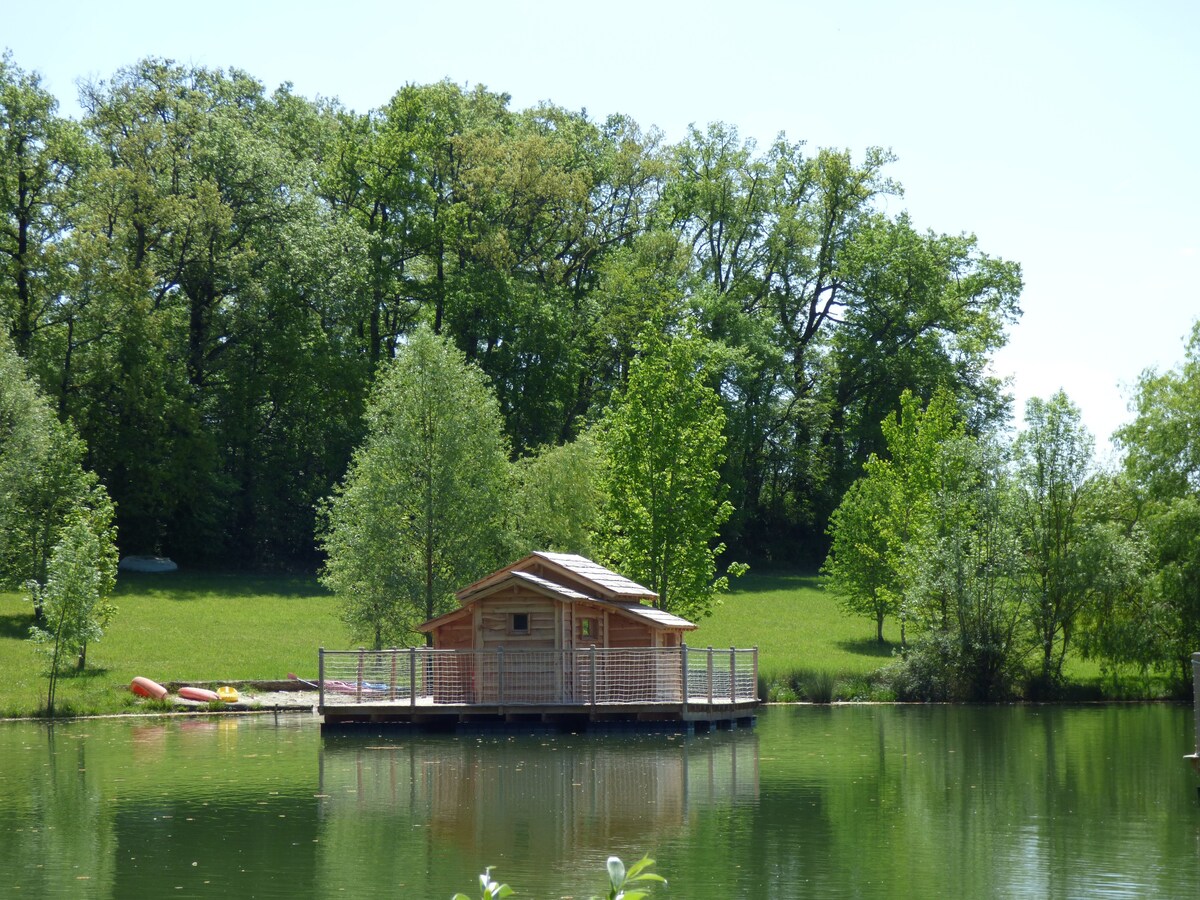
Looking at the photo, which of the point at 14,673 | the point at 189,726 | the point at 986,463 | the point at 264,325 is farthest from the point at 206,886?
the point at 264,325

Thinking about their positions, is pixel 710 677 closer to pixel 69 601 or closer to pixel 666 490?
pixel 666 490

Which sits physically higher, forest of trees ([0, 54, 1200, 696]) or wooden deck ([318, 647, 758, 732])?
forest of trees ([0, 54, 1200, 696])

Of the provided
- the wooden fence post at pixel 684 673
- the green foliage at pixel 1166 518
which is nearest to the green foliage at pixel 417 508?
the wooden fence post at pixel 684 673

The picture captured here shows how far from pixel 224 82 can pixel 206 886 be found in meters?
61.6

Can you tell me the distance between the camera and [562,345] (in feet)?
223

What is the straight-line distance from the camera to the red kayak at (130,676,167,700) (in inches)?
1594

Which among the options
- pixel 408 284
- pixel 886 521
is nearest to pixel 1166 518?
pixel 886 521

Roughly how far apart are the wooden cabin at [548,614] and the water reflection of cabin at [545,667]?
3 centimetres

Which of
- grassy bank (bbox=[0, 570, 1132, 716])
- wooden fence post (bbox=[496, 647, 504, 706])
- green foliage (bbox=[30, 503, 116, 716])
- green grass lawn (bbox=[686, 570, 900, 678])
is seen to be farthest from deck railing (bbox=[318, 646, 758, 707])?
green grass lawn (bbox=[686, 570, 900, 678])

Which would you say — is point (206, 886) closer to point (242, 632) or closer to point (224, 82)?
point (242, 632)

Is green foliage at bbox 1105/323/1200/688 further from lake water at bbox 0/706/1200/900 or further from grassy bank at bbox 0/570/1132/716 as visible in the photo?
lake water at bbox 0/706/1200/900

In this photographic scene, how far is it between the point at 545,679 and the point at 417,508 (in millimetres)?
10074

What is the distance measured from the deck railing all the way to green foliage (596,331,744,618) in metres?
9.22

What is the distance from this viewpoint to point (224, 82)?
7181 cm
